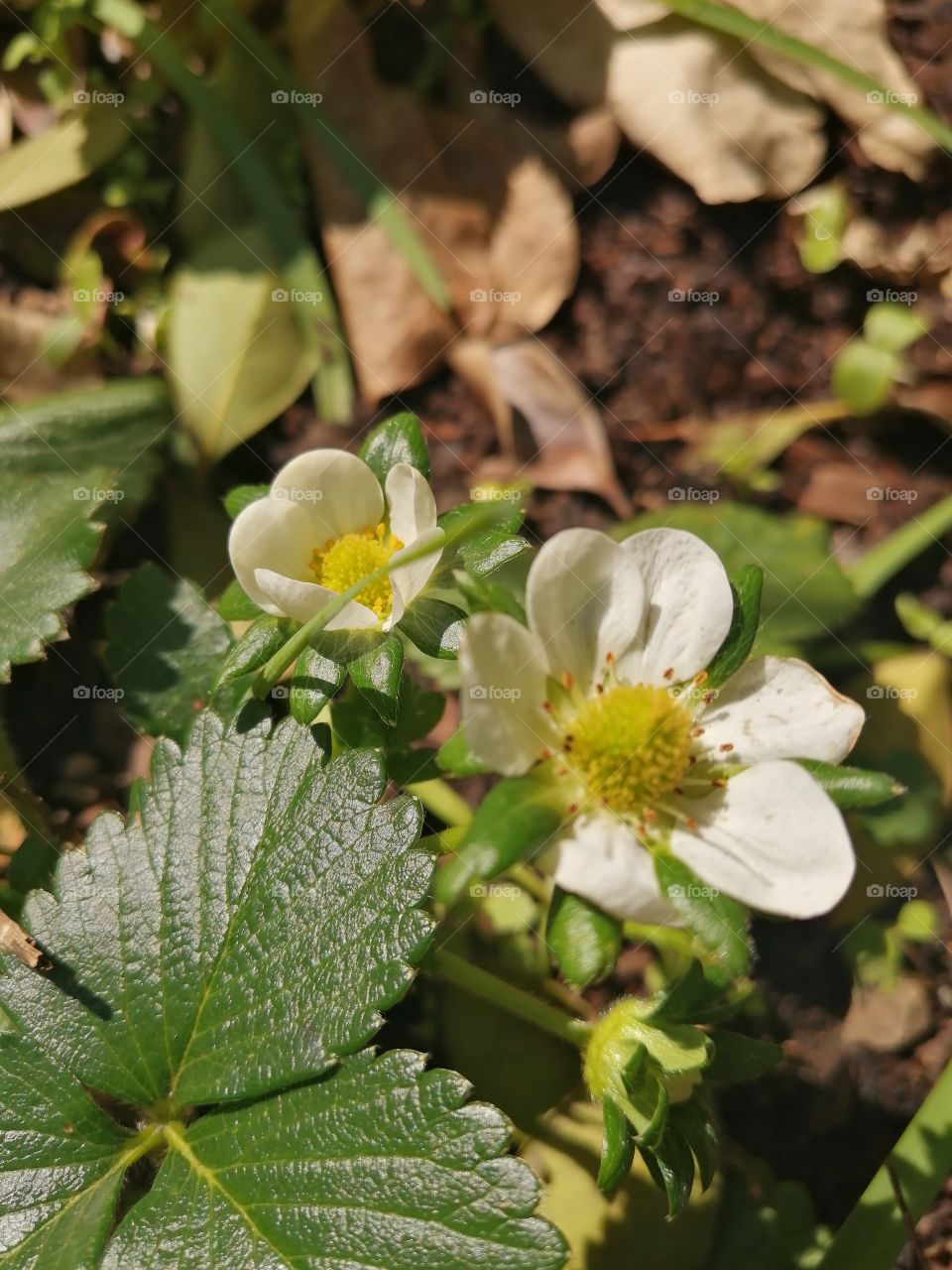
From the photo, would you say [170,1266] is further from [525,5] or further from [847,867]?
[525,5]

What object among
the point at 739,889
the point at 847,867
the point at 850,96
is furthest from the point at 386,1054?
the point at 850,96

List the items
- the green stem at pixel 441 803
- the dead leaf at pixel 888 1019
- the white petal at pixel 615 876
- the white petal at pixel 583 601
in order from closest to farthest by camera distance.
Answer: the white petal at pixel 615 876 → the white petal at pixel 583 601 → the green stem at pixel 441 803 → the dead leaf at pixel 888 1019

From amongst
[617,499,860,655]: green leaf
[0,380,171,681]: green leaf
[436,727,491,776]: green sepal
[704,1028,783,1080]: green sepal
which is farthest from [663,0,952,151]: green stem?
[704,1028,783,1080]: green sepal

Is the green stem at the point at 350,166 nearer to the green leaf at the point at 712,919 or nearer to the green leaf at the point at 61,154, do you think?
the green leaf at the point at 61,154

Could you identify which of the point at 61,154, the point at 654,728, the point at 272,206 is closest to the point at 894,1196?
the point at 654,728

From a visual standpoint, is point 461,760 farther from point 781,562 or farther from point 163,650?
point 781,562

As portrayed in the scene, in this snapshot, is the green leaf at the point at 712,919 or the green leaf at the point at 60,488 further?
the green leaf at the point at 60,488

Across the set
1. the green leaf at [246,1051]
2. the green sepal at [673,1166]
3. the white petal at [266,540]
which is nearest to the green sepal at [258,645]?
the white petal at [266,540]
